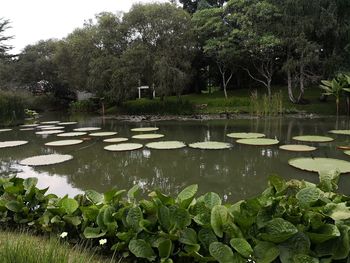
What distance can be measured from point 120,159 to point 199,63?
51.4ft

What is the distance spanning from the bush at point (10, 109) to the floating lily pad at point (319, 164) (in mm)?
12551

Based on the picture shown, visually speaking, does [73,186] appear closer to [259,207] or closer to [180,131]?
[259,207]

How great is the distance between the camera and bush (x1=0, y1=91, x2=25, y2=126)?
14.2 meters

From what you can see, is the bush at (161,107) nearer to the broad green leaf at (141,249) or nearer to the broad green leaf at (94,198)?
the broad green leaf at (94,198)

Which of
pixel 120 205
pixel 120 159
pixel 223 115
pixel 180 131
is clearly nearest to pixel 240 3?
pixel 223 115

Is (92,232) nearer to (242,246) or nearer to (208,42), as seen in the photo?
(242,246)

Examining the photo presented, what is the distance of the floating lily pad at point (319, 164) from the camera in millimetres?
5621

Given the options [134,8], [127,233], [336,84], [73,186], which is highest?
[134,8]

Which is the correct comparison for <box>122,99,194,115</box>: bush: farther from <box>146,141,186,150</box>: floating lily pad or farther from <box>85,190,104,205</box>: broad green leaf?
<box>85,190,104,205</box>: broad green leaf

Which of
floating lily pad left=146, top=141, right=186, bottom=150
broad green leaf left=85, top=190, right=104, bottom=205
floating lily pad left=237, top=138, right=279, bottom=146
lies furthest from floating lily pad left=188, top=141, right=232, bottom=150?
broad green leaf left=85, top=190, right=104, bottom=205

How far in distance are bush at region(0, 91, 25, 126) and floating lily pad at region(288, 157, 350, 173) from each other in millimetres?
12551

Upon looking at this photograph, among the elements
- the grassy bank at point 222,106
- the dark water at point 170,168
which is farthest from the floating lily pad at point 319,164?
the grassy bank at point 222,106

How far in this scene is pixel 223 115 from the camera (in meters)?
15.9

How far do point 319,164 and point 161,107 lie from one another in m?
12.2
